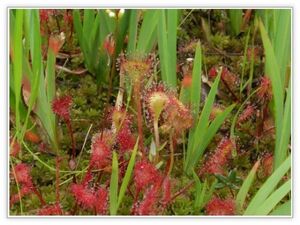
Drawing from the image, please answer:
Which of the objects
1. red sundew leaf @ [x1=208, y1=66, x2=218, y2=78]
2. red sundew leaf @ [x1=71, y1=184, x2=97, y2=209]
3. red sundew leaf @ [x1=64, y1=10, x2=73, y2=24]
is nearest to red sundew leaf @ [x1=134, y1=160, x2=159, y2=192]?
red sundew leaf @ [x1=71, y1=184, x2=97, y2=209]

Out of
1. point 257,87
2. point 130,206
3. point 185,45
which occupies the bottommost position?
point 130,206

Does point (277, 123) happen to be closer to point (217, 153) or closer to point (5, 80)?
point (217, 153)

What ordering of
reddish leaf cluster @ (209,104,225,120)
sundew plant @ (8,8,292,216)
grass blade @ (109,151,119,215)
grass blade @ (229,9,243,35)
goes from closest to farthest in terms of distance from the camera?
grass blade @ (109,151,119,215)
sundew plant @ (8,8,292,216)
reddish leaf cluster @ (209,104,225,120)
grass blade @ (229,9,243,35)

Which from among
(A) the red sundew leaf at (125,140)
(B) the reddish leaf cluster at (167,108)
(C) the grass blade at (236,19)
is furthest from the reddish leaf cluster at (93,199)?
(C) the grass blade at (236,19)

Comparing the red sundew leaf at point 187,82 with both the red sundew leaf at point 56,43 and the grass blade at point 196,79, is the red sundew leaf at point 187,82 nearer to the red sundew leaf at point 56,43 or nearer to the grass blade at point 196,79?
the grass blade at point 196,79

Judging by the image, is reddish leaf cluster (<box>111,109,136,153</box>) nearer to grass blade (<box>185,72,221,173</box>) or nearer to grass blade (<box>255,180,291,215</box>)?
grass blade (<box>185,72,221,173</box>)

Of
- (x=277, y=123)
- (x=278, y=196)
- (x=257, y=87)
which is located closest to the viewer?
(x=278, y=196)

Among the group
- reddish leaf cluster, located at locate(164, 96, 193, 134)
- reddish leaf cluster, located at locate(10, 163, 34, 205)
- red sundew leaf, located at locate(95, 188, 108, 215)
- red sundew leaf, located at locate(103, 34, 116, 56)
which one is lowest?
red sundew leaf, located at locate(95, 188, 108, 215)

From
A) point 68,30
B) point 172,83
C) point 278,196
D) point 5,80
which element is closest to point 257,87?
point 172,83
